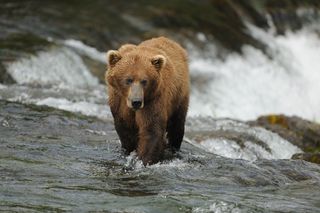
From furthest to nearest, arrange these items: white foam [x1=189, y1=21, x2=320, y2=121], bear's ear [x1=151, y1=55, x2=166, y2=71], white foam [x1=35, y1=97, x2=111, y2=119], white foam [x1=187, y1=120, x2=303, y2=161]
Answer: white foam [x1=189, y1=21, x2=320, y2=121], white foam [x1=35, y1=97, x2=111, y2=119], white foam [x1=187, y1=120, x2=303, y2=161], bear's ear [x1=151, y1=55, x2=166, y2=71]

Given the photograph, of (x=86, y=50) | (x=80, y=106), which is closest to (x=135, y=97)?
(x=80, y=106)

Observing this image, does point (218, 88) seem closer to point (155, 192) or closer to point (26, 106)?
point (26, 106)

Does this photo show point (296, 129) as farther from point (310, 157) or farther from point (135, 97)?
point (135, 97)

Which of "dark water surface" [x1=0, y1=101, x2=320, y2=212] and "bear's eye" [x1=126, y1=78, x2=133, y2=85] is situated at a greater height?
"bear's eye" [x1=126, y1=78, x2=133, y2=85]

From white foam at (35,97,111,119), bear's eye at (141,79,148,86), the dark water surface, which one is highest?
bear's eye at (141,79,148,86)

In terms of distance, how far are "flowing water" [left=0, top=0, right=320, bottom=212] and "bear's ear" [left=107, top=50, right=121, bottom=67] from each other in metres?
1.11

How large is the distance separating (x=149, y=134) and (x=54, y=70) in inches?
287

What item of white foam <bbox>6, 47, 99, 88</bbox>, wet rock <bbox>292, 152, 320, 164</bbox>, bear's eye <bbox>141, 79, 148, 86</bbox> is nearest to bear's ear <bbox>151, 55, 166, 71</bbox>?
bear's eye <bbox>141, 79, 148, 86</bbox>

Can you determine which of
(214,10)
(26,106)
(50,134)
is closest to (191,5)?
(214,10)

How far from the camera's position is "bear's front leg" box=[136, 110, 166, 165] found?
8336mm

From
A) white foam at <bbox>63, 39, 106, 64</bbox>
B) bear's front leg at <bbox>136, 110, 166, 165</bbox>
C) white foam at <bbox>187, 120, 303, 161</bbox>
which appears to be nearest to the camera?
bear's front leg at <bbox>136, 110, 166, 165</bbox>

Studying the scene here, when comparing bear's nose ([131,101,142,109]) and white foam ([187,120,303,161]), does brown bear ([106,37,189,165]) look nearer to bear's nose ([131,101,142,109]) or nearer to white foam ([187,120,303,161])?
bear's nose ([131,101,142,109])

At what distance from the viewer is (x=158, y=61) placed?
8.21 m

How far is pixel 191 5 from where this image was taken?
21.7 meters
